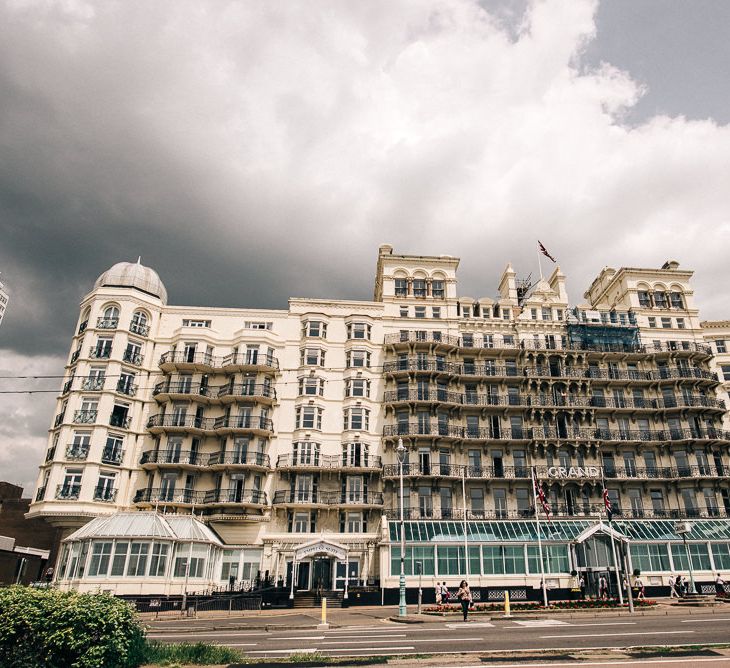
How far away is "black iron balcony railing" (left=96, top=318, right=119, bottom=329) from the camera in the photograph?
158 ft

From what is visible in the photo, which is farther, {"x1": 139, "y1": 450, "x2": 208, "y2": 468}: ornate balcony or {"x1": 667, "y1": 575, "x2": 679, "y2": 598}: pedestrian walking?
{"x1": 139, "y1": 450, "x2": 208, "y2": 468}: ornate balcony

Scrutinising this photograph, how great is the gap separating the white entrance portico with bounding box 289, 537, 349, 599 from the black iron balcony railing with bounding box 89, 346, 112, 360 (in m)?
22.9

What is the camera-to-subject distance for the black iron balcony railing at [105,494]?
140 feet

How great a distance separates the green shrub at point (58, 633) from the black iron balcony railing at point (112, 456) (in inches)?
1438

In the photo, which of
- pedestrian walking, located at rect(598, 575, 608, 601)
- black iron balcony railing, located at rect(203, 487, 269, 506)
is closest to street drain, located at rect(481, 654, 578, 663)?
pedestrian walking, located at rect(598, 575, 608, 601)

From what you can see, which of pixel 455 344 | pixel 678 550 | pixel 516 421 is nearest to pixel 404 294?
pixel 455 344

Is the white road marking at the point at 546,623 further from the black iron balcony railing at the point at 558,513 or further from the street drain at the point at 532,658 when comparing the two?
the black iron balcony railing at the point at 558,513

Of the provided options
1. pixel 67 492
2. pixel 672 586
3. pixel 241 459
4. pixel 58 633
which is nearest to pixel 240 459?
pixel 241 459

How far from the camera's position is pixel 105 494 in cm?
4309

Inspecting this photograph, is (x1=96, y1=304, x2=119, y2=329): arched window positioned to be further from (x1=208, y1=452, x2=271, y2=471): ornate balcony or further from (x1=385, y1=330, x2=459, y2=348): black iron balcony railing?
(x1=385, y1=330, x2=459, y2=348): black iron balcony railing

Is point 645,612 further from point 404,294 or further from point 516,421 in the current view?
point 404,294

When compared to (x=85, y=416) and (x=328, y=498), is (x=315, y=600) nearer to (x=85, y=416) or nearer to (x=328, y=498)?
(x=328, y=498)

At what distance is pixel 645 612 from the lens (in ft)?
94.6

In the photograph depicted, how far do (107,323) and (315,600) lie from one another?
29173 mm
